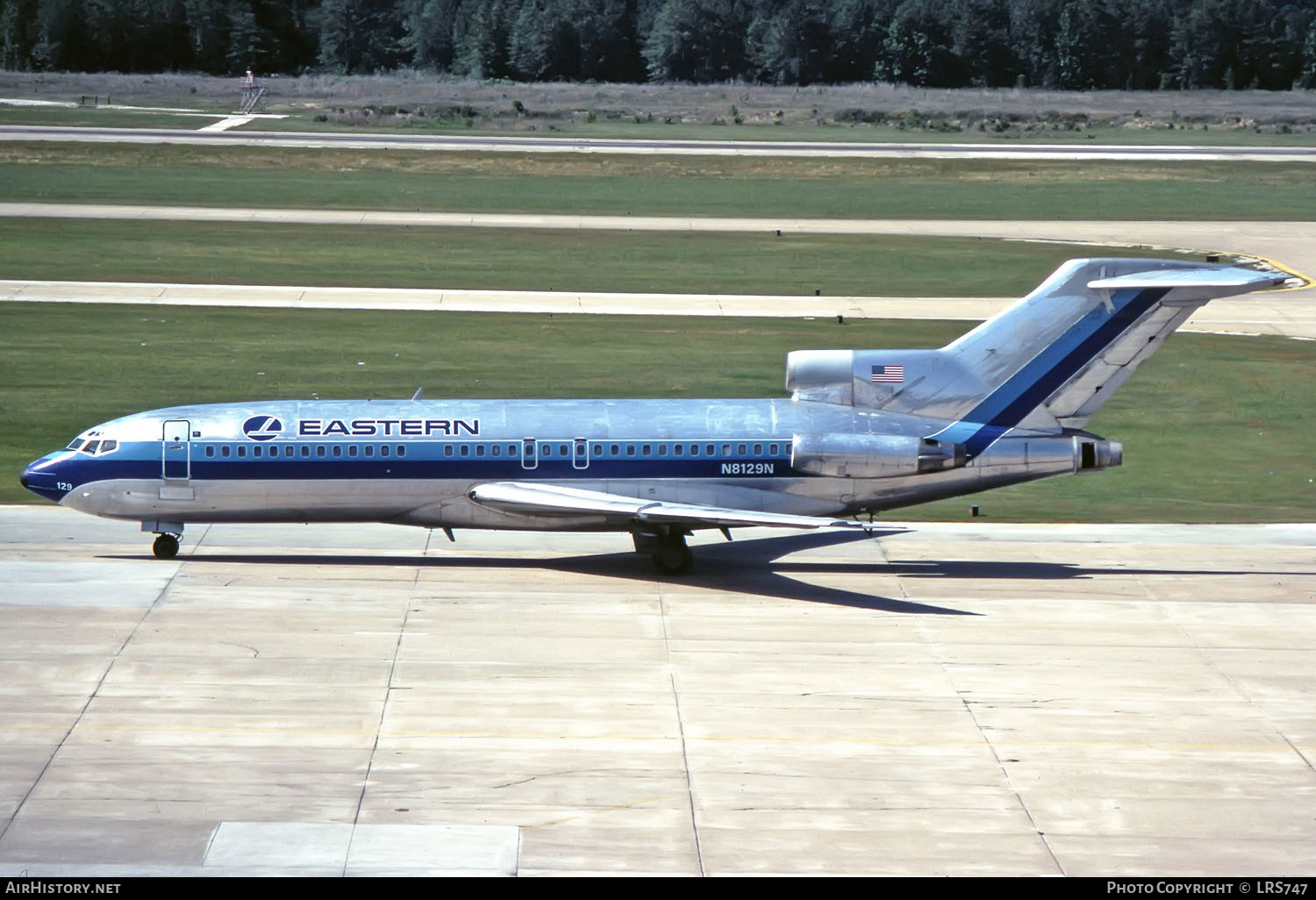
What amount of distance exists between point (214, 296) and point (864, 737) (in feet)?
137

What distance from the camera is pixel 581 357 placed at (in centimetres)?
5000

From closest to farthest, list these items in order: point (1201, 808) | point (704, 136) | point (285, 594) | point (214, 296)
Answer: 1. point (1201, 808)
2. point (285, 594)
3. point (214, 296)
4. point (704, 136)

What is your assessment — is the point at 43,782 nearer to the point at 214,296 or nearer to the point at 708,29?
the point at 214,296

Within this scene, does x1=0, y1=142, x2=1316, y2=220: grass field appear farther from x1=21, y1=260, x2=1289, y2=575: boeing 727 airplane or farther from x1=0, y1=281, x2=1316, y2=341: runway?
x1=21, y1=260, x2=1289, y2=575: boeing 727 airplane

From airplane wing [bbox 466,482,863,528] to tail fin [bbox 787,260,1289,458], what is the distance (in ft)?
9.45

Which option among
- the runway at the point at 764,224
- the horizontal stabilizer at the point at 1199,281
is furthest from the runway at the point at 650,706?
the runway at the point at 764,224

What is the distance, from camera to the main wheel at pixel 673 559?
30.6 m

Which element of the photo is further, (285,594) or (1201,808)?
(285,594)

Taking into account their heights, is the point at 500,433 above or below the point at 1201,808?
above

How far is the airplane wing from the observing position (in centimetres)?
2903

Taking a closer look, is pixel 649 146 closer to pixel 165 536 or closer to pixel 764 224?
pixel 764 224

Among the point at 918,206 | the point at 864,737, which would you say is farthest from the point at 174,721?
the point at 918,206

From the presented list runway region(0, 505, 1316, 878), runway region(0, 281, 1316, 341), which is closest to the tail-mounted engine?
runway region(0, 505, 1316, 878)

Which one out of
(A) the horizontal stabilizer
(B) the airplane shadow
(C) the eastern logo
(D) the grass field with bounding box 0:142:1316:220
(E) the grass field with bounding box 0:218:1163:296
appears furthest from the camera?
(D) the grass field with bounding box 0:142:1316:220
